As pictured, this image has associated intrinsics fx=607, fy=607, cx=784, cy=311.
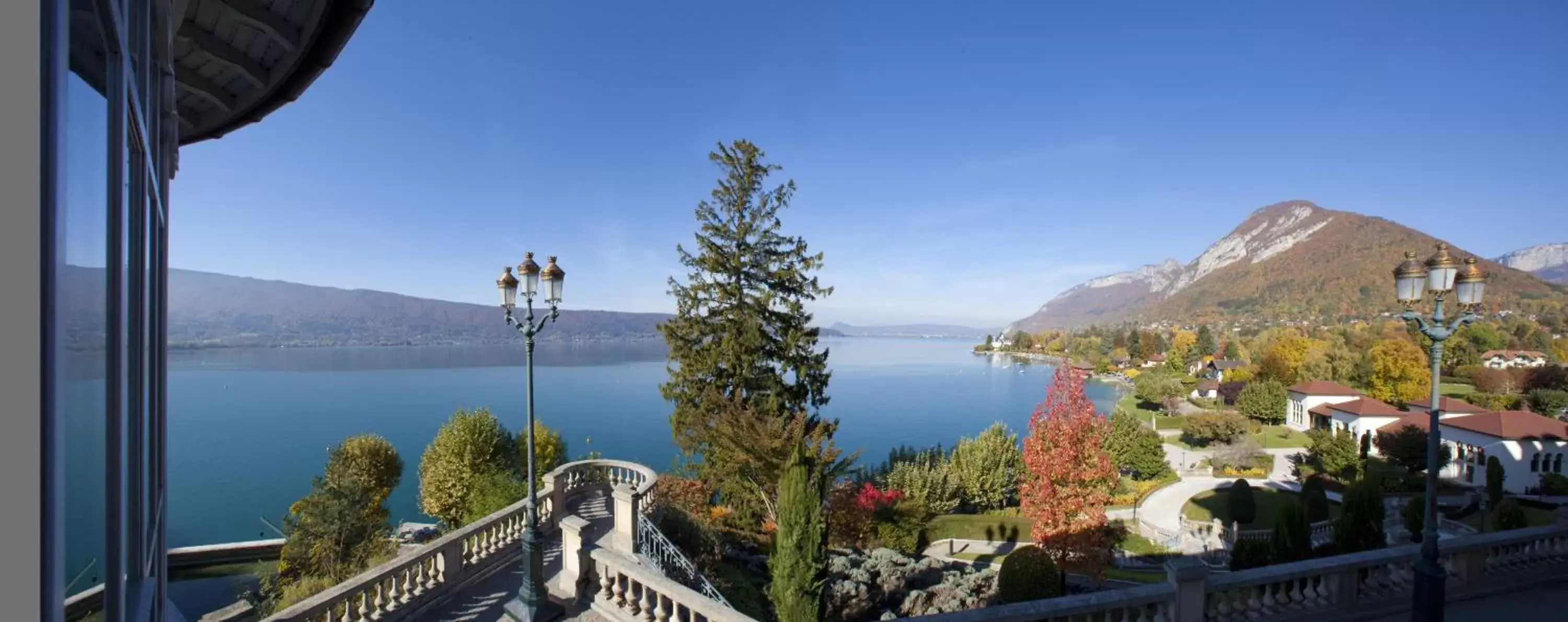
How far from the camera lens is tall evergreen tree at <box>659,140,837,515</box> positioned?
17.7 metres

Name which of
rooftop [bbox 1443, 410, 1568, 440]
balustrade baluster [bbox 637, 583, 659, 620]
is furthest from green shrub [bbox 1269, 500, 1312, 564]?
rooftop [bbox 1443, 410, 1568, 440]

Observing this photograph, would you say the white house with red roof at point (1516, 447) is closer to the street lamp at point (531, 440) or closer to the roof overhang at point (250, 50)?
the street lamp at point (531, 440)

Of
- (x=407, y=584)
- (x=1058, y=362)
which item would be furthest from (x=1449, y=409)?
(x=1058, y=362)

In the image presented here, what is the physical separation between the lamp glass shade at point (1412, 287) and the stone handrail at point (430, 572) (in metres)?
10.1

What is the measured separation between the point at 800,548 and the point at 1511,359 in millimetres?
82659

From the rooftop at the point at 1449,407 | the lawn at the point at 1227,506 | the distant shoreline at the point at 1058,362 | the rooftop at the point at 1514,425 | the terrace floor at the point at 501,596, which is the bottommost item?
the distant shoreline at the point at 1058,362

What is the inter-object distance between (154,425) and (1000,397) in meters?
A: 87.9

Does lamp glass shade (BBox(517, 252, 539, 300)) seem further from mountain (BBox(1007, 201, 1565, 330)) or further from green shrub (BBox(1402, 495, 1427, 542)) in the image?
mountain (BBox(1007, 201, 1565, 330))

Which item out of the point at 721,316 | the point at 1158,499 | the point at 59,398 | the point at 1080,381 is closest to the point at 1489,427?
the point at 1158,499

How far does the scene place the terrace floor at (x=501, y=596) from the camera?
7391 mm

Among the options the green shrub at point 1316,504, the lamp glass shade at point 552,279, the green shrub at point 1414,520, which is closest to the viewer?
the lamp glass shade at point 552,279

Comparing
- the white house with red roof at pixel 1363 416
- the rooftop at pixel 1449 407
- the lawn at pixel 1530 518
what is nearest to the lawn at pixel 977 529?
the lawn at pixel 1530 518

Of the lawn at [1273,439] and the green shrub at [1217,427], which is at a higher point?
the green shrub at [1217,427]

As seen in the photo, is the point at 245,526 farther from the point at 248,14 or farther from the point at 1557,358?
the point at 1557,358
